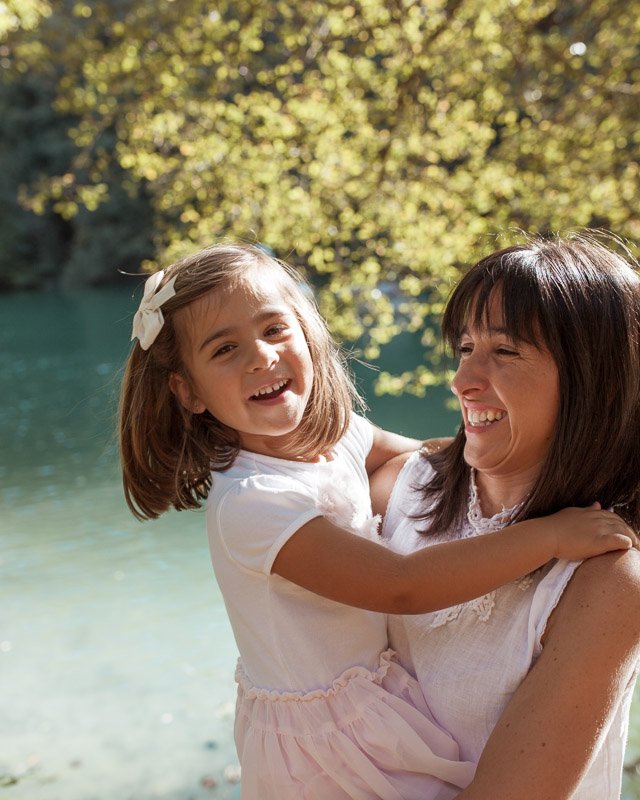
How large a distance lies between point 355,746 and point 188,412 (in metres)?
0.85

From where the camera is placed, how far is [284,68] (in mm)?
7223

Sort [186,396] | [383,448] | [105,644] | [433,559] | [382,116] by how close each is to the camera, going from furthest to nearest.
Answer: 1. [382,116]
2. [105,644]
3. [383,448]
4. [186,396]
5. [433,559]

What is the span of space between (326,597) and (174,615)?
5.86m

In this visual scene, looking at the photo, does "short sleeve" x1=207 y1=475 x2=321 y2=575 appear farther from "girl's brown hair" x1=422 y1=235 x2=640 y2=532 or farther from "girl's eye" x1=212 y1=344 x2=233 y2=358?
"girl's brown hair" x1=422 y1=235 x2=640 y2=532

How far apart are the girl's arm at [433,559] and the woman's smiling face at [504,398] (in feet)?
0.65

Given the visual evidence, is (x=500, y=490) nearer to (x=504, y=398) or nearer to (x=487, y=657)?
(x=504, y=398)

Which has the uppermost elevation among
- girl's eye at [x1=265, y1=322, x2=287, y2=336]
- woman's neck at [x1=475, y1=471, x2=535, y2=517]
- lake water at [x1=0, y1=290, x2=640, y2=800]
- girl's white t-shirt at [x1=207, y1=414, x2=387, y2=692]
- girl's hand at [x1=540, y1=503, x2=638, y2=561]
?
girl's eye at [x1=265, y1=322, x2=287, y2=336]

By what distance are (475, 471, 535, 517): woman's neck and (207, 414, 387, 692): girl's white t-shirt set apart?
336mm

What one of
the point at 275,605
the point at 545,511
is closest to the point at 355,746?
the point at 275,605

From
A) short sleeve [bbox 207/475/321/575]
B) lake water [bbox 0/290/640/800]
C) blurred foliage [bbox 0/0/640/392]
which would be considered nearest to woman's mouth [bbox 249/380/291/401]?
short sleeve [bbox 207/475/321/575]

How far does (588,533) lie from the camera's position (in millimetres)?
1664

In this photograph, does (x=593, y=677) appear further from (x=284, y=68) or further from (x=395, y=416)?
(x=395, y=416)

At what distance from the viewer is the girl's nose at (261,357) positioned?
6.89 feet

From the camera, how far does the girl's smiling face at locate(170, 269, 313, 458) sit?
212cm
